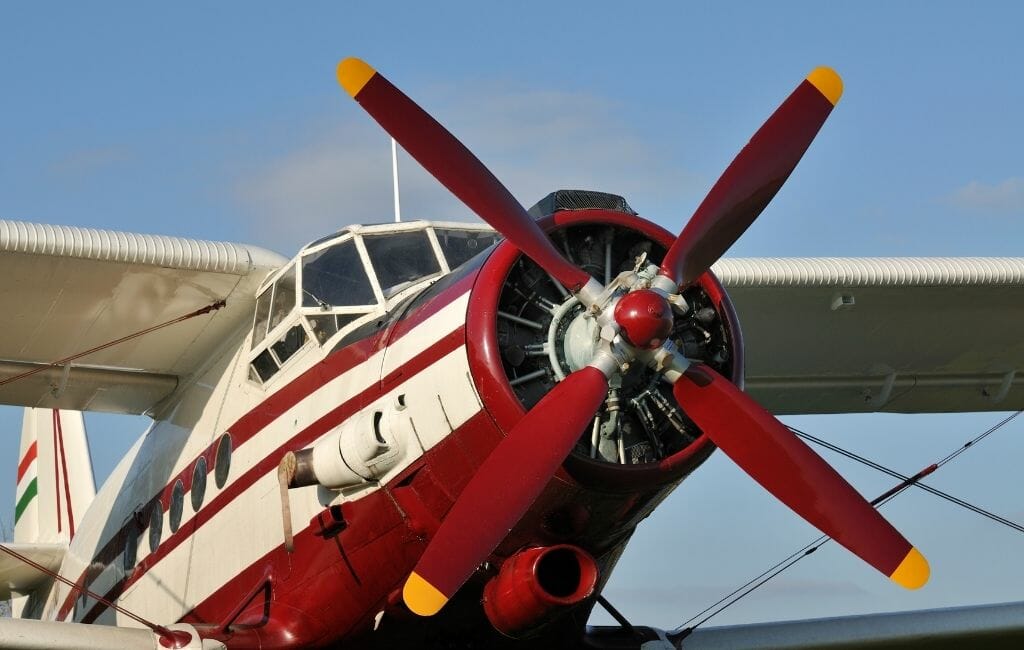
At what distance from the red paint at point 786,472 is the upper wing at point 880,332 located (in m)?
3.70

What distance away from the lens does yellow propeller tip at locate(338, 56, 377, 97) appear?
7949 mm

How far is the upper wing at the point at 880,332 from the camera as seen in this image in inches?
455

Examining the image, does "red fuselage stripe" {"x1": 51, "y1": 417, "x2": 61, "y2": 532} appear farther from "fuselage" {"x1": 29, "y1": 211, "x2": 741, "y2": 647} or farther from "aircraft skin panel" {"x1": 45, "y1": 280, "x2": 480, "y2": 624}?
"fuselage" {"x1": 29, "y1": 211, "x2": 741, "y2": 647}

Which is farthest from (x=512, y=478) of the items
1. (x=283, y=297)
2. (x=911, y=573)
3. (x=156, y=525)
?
(x=156, y=525)

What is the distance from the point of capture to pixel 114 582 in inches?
453

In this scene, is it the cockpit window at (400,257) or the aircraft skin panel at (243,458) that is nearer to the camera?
the aircraft skin panel at (243,458)

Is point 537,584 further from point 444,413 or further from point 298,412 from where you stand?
point 298,412

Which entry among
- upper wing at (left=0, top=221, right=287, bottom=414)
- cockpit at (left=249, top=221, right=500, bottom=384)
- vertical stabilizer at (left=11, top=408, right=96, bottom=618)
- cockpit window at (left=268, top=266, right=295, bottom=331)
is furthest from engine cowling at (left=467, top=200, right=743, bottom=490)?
vertical stabilizer at (left=11, top=408, right=96, bottom=618)

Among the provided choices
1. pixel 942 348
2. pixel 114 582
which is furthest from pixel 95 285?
pixel 942 348

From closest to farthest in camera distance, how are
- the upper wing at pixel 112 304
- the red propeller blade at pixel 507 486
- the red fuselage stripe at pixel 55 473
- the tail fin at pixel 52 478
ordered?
the red propeller blade at pixel 507 486
the upper wing at pixel 112 304
the tail fin at pixel 52 478
the red fuselage stripe at pixel 55 473

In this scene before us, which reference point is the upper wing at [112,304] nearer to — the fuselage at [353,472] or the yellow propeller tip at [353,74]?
the fuselage at [353,472]

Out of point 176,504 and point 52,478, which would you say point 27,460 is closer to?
point 52,478

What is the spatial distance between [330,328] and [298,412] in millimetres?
567

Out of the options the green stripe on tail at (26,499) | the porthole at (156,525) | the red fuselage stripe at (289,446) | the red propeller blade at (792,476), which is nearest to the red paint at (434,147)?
the red fuselage stripe at (289,446)
